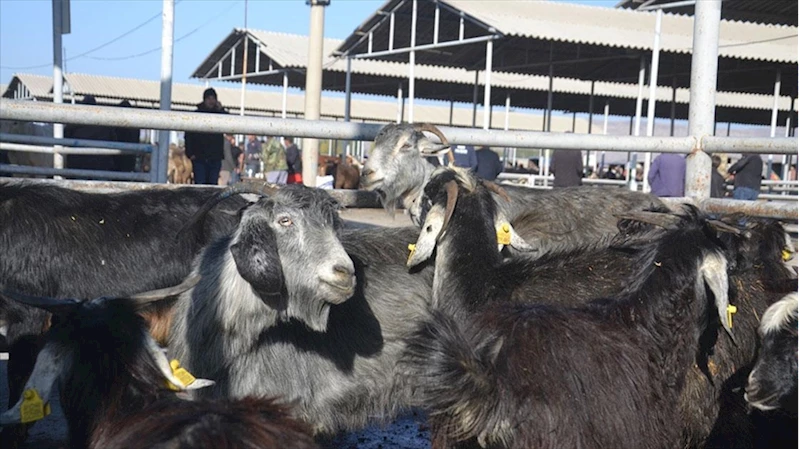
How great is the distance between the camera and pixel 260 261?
4387 mm

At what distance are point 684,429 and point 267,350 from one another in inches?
80.2

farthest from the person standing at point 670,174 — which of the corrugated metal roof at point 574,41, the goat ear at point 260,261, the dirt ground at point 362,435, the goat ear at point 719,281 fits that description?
the goat ear at point 260,261

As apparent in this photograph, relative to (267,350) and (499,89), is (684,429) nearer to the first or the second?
(267,350)

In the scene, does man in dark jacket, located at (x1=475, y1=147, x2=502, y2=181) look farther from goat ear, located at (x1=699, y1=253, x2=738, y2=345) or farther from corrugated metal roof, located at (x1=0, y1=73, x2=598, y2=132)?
corrugated metal roof, located at (x1=0, y1=73, x2=598, y2=132)

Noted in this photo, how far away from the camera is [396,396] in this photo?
498cm

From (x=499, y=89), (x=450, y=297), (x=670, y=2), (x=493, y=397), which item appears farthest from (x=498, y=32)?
(x=493, y=397)

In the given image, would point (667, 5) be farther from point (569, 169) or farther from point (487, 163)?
point (487, 163)

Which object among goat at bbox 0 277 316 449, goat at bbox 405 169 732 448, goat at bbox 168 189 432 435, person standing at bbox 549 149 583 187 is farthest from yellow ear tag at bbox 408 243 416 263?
person standing at bbox 549 149 583 187

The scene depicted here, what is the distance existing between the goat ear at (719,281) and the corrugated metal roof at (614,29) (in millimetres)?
16325

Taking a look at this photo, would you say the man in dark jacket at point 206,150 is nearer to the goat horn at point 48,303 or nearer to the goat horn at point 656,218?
the goat horn at point 656,218

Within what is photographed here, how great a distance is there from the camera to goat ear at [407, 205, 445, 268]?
502 centimetres

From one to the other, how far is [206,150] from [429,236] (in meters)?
8.73

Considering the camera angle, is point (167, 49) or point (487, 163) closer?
point (167, 49)

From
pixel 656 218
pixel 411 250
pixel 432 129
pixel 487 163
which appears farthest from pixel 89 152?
pixel 656 218
